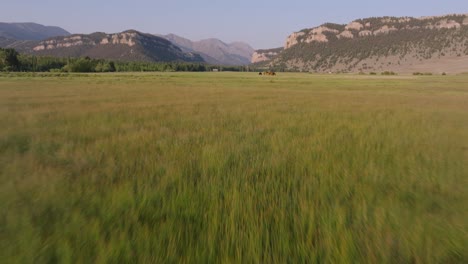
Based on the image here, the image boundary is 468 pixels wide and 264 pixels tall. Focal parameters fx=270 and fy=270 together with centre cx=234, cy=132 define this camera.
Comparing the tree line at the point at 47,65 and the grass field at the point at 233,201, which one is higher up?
the tree line at the point at 47,65

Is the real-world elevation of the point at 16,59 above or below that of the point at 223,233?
above

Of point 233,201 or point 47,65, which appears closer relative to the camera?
point 233,201

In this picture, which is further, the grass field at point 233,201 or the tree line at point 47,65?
the tree line at point 47,65

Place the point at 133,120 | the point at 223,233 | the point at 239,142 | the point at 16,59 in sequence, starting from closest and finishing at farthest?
the point at 223,233, the point at 239,142, the point at 133,120, the point at 16,59

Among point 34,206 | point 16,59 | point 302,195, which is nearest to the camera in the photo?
point 34,206

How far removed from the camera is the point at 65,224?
243cm

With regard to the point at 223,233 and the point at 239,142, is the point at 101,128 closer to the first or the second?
the point at 239,142

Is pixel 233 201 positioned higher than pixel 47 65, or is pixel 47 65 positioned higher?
pixel 47 65

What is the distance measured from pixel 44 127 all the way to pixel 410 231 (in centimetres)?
903

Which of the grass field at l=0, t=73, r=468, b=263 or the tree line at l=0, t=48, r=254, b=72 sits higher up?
the tree line at l=0, t=48, r=254, b=72

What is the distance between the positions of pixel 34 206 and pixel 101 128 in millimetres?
5320

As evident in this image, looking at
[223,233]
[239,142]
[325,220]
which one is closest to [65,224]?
[223,233]

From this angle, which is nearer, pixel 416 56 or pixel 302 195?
pixel 302 195

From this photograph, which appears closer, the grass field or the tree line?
the grass field
